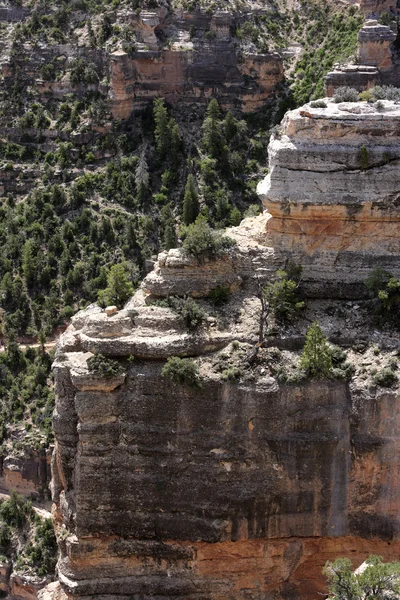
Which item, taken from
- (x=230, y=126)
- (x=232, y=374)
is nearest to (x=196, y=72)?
(x=230, y=126)

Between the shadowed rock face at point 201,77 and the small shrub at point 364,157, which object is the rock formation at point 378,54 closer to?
the shadowed rock face at point 201,77

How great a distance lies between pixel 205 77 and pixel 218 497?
66.1 metres

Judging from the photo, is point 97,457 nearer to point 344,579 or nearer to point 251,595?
point 251,595

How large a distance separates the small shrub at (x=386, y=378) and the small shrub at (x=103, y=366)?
11.7 metres

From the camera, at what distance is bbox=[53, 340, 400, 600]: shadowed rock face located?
134 feet

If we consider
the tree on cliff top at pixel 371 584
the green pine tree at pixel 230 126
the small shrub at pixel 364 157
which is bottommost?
the tree on cliff top at pixel 371 584

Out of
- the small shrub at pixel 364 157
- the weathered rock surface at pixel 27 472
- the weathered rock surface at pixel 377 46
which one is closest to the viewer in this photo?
the small shrub at pixel 364 157

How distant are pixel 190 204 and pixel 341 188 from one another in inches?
1665

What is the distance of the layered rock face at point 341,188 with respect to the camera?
42.9 m

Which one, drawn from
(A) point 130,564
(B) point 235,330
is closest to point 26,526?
(A) point 130,564

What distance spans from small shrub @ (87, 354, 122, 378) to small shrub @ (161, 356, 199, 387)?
2.24 m

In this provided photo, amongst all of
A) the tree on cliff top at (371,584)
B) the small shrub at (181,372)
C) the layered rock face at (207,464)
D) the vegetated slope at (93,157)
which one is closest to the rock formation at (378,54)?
the vegetated slope at (93,157)

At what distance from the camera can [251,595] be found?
43.2 metres

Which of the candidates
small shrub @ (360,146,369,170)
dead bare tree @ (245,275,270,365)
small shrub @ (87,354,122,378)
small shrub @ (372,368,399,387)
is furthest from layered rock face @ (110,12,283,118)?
small shrub @ (372,368,399,387)
